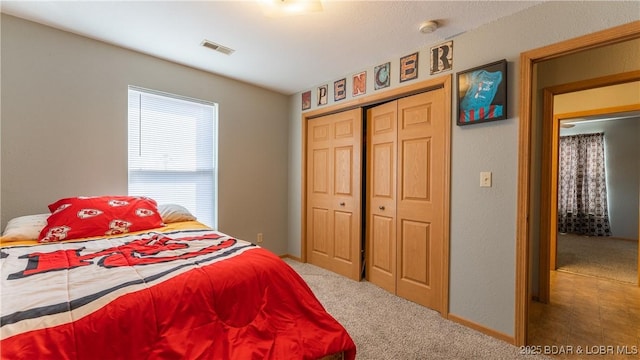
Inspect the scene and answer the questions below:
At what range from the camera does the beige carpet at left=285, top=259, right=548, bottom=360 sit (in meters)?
1.77

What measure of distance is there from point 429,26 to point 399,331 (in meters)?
2.30

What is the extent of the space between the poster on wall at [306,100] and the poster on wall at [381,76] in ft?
3.33

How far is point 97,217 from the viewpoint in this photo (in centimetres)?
196

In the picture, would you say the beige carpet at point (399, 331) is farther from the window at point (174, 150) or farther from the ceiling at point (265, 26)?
the ceiling at point (265, 26)

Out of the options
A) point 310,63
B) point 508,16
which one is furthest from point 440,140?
point 310,63

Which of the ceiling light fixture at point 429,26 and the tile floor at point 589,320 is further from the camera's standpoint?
the ceiling light fixture at point 429,26

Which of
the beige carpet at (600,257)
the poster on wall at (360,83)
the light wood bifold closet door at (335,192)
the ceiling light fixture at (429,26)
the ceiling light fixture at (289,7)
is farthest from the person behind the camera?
the beige carpet at (600,257)

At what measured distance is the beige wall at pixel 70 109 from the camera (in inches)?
78.7

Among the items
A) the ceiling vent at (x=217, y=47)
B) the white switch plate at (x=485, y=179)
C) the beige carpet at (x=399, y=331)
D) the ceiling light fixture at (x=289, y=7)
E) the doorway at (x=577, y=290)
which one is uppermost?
the ceiling vent at (x=217, y=47)

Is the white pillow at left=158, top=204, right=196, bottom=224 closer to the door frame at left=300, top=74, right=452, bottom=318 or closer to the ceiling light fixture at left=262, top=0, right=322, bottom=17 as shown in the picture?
the ceiling light fixture at left=262, top=0, right=322, bottom=17

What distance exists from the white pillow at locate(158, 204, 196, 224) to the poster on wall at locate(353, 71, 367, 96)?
84.1 inches

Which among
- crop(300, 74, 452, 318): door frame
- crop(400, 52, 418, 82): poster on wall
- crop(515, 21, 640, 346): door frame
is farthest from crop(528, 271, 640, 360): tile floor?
crop(400, 52, 418, 82): poster on wall

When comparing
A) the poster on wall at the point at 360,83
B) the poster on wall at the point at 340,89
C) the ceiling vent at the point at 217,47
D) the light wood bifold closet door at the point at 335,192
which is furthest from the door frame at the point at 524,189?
the ceiling vent at the point at 217,47

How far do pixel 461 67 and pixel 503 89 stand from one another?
395 millimetres
